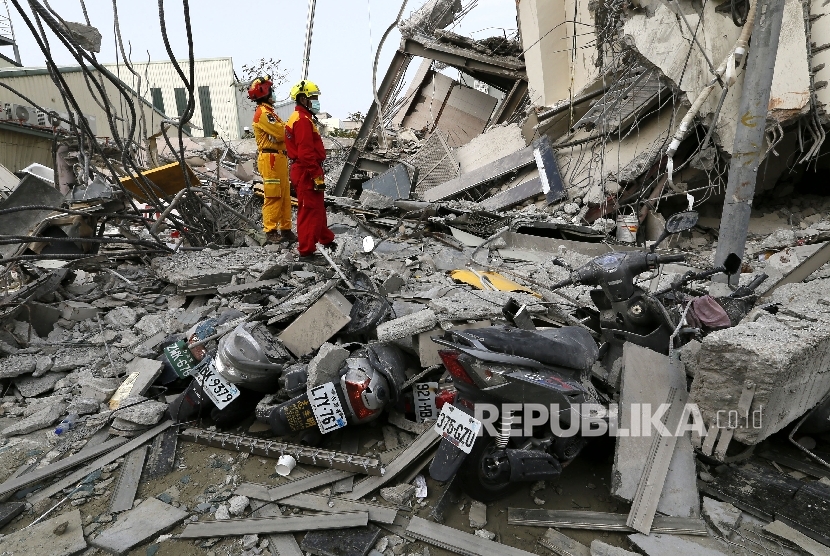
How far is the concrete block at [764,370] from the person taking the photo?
7.48ft

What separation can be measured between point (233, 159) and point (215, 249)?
316 inches

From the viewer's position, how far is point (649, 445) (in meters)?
2.50

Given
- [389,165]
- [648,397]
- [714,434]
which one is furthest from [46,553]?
[389,165]

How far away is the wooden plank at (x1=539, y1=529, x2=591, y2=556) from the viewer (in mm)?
2170

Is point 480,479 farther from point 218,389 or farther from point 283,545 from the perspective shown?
point 218,389

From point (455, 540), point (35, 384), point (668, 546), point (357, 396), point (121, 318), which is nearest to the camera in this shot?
point (668, 546)

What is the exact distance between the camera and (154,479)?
2797 millimetres

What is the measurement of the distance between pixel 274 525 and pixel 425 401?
1.11 m

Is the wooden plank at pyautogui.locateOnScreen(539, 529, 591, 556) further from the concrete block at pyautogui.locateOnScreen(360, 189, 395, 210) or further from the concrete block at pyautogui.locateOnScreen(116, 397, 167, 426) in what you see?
the concrete block at pyautogui.locateOnScreen(360, 189, 395, 210)

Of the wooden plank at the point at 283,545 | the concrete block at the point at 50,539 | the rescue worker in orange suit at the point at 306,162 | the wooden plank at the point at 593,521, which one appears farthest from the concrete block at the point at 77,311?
the wooden plank at the point at 593,521

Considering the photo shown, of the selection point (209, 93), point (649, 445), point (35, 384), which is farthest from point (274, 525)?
point (209, 93)

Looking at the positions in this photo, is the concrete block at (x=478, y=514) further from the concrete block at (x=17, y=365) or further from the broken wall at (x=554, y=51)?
the broken wall at (x=554, y=51)

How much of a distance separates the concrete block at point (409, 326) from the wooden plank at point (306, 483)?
0.83 metres

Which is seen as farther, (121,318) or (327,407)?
(121,318)
